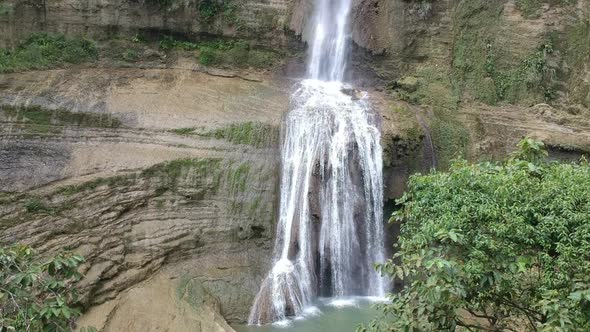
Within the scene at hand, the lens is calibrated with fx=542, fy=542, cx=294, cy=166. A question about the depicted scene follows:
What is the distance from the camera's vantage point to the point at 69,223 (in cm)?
1256

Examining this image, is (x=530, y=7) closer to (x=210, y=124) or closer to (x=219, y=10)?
(x=219, y=10)

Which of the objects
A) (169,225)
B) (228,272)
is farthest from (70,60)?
(228,272)

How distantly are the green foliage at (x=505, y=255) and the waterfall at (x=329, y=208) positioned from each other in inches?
249

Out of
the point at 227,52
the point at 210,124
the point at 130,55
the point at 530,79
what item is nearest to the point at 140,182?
the point at 210,124

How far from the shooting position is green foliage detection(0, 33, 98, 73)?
1636cm

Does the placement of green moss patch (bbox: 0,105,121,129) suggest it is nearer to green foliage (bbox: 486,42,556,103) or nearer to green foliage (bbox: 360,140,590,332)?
green foliage (bbox: 360,140,590,332)

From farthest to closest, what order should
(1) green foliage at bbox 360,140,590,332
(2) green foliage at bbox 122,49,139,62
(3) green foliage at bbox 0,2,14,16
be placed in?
(2) green foliage at bbox 122,49,139,62, (3) green foliage at bbox 0,2,14,16, (1) green foliage at bbox 360,140,590,332

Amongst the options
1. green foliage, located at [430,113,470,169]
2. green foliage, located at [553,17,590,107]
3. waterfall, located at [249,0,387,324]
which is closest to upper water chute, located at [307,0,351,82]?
waterfall, located at [249,0,387,324]

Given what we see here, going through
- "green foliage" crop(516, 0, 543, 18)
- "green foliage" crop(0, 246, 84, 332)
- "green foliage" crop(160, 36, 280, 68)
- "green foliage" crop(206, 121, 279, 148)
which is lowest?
"green foliage" crop(0, 246, 84, 332)

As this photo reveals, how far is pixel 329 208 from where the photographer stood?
14.6 meters

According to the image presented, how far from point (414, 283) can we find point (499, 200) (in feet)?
5.89

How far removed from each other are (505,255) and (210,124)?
975cm

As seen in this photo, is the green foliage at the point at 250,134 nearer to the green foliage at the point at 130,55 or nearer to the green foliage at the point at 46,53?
the green foliage at the point at 130,55

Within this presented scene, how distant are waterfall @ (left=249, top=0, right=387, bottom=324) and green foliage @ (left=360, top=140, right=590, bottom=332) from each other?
6.33m
